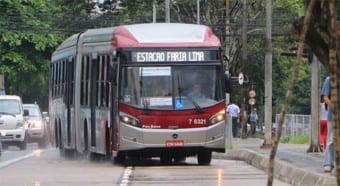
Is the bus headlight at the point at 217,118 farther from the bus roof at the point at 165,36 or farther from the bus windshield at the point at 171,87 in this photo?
the bus roof at the point at 165,36

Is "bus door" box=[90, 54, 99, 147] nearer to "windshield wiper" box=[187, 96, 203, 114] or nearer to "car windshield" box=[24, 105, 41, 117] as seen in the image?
"windshield wiper" box=[187, 96, 203, 114]

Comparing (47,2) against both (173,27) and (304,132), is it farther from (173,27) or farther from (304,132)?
(173,27)

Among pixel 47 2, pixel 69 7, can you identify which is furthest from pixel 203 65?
pixel 47 2

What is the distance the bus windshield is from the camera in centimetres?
2086

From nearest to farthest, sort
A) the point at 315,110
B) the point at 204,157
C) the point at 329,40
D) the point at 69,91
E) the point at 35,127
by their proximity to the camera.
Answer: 1. the point at 329,40
2. the point at 204,157
3. the point at 315,110
4. the point at 69,91
5. the point at 35,127

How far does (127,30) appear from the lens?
2184 centimetres

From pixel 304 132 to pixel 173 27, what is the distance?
2120 cm

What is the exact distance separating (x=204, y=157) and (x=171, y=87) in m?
1.99

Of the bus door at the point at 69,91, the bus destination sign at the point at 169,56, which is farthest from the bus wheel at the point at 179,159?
the bus door at the point at 69,91

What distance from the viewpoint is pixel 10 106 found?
34.3 m

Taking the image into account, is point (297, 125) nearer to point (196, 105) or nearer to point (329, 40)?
point (196, 105)

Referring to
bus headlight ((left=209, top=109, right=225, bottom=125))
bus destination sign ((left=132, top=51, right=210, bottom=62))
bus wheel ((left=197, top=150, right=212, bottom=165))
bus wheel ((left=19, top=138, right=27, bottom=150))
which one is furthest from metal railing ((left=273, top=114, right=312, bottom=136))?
bus destination sign ((left=132, top=51, right=210, bottom=62))

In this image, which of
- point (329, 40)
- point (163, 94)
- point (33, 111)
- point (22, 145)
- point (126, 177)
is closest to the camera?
point (329, 40)

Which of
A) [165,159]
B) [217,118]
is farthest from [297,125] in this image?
[217,118]
